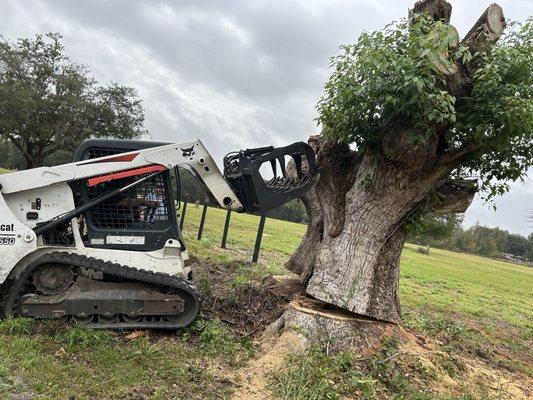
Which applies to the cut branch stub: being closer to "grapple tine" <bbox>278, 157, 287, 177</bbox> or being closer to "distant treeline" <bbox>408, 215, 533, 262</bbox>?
"grapple tine" <bbox>278, 157, 287, 177</bbox>

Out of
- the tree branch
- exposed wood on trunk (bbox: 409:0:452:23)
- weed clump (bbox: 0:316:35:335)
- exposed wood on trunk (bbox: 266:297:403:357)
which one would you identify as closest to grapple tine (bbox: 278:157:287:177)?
exposed wood on trunk (bbox: 266:297:403:357)

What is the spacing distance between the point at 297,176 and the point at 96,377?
3.66 meters

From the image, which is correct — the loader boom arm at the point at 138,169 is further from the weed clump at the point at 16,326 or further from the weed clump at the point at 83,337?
the weed clump at the point at 83,337

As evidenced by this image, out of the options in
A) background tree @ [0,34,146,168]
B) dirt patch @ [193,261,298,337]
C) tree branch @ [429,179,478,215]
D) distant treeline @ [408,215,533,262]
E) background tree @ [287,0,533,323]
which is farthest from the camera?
distant treeline @ [408,215,533,262]

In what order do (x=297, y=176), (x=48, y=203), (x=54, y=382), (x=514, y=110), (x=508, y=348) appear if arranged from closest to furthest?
(x=54, y=382) < (x=514, y=110) < (x=48, y=203) < (x=297, y=176) < (x=508, y=348)

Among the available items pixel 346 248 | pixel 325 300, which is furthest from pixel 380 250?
pixel 325 300

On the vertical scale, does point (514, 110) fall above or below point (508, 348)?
above

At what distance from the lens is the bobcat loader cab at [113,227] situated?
5.55m

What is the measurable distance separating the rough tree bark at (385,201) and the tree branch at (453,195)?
0.01 m

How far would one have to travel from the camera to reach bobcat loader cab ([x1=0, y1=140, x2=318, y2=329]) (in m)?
5.55

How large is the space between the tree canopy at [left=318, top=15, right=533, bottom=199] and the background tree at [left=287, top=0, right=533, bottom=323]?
0.04 feet

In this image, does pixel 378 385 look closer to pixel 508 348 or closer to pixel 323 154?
pixel 323 154

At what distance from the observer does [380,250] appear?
6.31 meters

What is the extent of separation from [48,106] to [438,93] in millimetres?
26790
